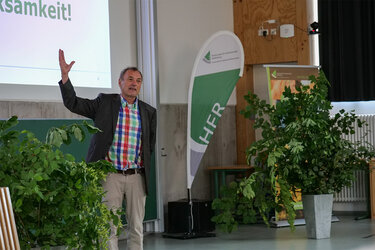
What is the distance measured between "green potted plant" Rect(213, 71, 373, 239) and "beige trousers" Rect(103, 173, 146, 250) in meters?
1.60

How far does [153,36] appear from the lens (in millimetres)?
7086

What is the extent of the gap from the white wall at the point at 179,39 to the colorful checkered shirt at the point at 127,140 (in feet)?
8.74

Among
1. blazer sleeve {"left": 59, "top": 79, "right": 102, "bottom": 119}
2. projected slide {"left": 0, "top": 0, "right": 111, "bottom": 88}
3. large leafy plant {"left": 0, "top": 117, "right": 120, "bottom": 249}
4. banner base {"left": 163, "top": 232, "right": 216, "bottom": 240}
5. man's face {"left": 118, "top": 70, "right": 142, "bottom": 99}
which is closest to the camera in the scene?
large leafy plant {"left": 0, "top": 117, "right": 120, "bottom": 249}

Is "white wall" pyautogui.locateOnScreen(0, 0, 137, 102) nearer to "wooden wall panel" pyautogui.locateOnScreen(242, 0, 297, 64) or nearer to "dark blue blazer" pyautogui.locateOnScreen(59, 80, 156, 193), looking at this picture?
"dark blue blazer" pyautogui.locateOnScreen(59, 80, 156, 193)

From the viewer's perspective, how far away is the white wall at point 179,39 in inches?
294

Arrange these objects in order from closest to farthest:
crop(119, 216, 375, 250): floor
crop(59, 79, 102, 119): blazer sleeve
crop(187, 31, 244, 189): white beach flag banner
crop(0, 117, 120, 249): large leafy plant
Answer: crop(0, 117, 120, 249): large leafy plant < crop(59, 79, 102, 119): blazer sleeve < crop(119, 216, 375, 250): floor < crop(187, 31, 244, 189): white beach flag banner

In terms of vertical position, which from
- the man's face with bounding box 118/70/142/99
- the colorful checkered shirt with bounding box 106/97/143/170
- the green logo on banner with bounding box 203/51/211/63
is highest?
the green logo on banner with bounding box 203/51/211/63

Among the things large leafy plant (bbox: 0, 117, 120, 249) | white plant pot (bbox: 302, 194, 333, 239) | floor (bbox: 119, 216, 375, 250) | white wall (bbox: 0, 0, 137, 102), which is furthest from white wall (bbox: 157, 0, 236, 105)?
large leafy plant (bbox: 0, 117, 120, 249)

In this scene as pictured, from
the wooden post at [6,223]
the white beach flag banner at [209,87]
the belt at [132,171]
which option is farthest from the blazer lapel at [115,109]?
the white beach flag banner at [209,87]

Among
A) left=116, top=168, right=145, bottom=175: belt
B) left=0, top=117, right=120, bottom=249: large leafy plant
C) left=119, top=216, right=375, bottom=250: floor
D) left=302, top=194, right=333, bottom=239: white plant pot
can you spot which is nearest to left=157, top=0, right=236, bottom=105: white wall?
left=119, top=216, right=375, bottom=250: floor

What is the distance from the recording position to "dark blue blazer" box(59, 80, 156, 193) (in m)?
4.60

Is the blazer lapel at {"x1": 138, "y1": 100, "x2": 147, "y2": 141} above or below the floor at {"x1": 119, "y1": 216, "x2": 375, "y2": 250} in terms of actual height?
above

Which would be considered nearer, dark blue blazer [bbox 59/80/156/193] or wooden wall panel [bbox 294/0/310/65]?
dark blue blazer [bbox 59/80/156/193]

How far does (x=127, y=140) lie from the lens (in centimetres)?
473
